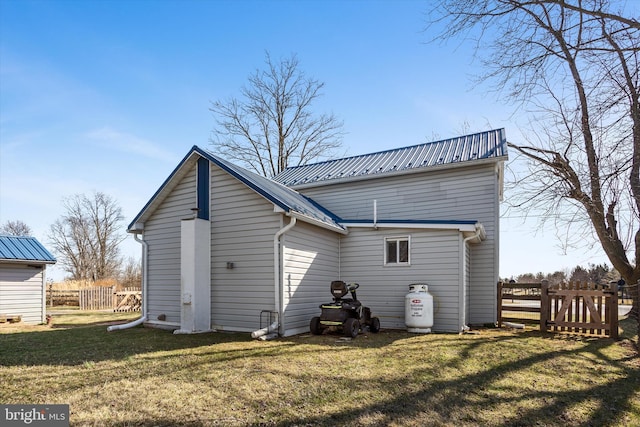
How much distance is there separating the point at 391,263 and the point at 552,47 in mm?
6451

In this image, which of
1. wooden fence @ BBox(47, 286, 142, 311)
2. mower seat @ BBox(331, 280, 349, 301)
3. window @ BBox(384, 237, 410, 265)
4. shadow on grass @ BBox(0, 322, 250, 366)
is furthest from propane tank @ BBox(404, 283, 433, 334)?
wooden fence @ BBox(47, 286, 142, 311)

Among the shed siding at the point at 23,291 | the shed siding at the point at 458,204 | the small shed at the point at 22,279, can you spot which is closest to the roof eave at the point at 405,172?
the shed siding at the point at 458,204

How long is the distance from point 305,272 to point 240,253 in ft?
5.76

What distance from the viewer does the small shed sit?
13.2m

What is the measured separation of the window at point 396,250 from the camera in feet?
36.2

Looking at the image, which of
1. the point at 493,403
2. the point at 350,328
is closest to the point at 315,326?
the point at 350,328

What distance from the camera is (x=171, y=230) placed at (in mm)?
11102

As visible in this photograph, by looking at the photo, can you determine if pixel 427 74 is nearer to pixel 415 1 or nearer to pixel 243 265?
pixel 415 1

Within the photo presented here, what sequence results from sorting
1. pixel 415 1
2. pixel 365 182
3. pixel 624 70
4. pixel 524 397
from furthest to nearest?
pixel 365 182
pixel 415 1
pixel 624 70
pixel 524 397

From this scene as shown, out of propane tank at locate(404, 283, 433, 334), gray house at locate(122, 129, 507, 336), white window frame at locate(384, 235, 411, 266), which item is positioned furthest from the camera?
white window frame at locate(384, 235, 411, 266)

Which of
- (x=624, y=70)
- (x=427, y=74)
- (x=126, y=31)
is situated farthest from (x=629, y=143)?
(x=126, y=31)

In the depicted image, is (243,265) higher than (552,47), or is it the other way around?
(552,47)

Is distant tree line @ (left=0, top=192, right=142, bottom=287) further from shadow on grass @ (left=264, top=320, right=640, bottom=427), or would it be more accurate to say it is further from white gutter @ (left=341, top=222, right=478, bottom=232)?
shadow on grass @ (left=264, top=320, right=640, bottom=427)

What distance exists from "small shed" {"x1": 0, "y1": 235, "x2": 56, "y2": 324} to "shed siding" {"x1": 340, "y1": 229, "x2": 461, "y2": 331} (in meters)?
11.0
